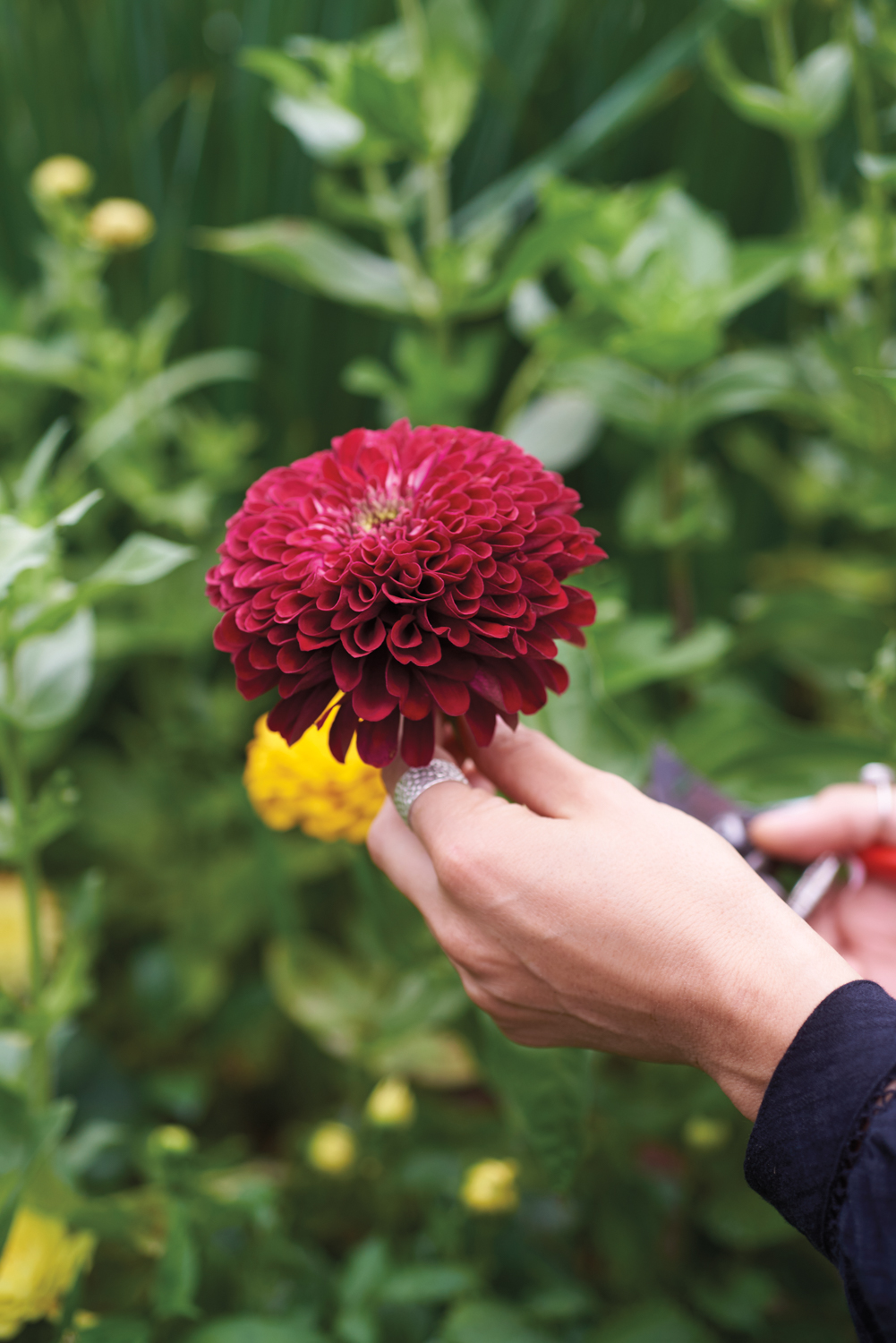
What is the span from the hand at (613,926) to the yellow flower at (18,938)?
57 centimetres

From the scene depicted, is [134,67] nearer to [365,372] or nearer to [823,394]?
[365,372]

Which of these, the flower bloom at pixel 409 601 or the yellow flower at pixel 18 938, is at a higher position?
the flower bloom at pixel 409 601

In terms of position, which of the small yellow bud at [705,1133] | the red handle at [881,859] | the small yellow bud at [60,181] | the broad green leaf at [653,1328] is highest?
the small yellow bud at [60,181]

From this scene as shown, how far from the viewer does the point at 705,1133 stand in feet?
2.39

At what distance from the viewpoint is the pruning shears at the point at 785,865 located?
54 cm

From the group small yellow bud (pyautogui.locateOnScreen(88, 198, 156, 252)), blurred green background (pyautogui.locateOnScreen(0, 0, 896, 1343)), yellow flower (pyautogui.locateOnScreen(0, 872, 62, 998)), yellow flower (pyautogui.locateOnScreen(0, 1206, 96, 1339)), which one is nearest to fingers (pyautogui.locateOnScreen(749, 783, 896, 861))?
blurred green background (pyautogui.locateOnScreen(0, 0, 896, 1343))

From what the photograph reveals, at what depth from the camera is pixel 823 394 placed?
809 mm

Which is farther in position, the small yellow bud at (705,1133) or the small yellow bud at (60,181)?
the small yellow bud at (60,181)

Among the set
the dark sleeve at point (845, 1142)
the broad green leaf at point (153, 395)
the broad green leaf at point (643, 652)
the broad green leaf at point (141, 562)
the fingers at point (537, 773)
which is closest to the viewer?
the dark sleeve at point (845, 1142)

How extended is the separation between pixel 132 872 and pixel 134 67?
83 cm

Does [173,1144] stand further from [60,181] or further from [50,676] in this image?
[60,181]

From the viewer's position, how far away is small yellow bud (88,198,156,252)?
0.88m

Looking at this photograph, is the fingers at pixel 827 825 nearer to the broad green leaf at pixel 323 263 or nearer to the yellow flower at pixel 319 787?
the yellow flower at pixel 319 787

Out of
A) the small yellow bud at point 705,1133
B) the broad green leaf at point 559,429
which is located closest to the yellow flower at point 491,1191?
the small yellow bud at point 705,1133
